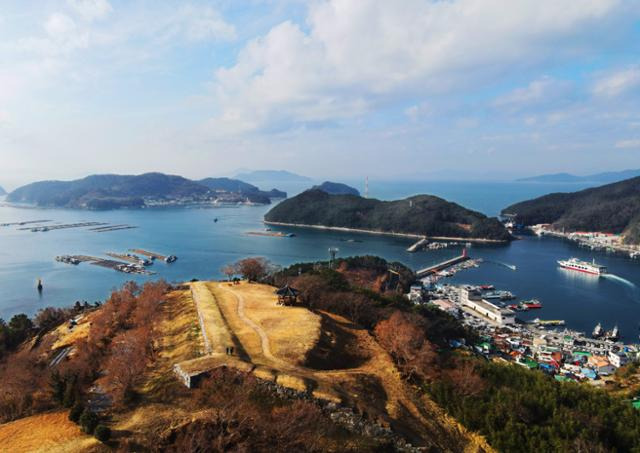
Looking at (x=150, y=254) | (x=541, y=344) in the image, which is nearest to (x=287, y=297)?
(x=541, y=344)

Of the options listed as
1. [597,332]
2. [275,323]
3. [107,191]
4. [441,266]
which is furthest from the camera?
[107,191]

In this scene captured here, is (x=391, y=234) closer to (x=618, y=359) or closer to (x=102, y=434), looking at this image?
(x=618, y=359)

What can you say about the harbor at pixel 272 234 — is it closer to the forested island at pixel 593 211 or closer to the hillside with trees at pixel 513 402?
the forested island at pixel 593 211

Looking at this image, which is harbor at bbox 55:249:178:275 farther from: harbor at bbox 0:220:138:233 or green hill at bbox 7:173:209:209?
green hill at bbox 7:173:209:209

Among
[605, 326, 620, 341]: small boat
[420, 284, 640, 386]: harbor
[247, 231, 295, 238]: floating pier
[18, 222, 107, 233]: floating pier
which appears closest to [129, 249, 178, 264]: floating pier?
[247, 231, 295, 238]: floating pier

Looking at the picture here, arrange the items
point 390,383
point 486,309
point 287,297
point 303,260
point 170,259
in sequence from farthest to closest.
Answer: point 303,260, point 170,259, point 486,309, point 287,297, point 390,383
